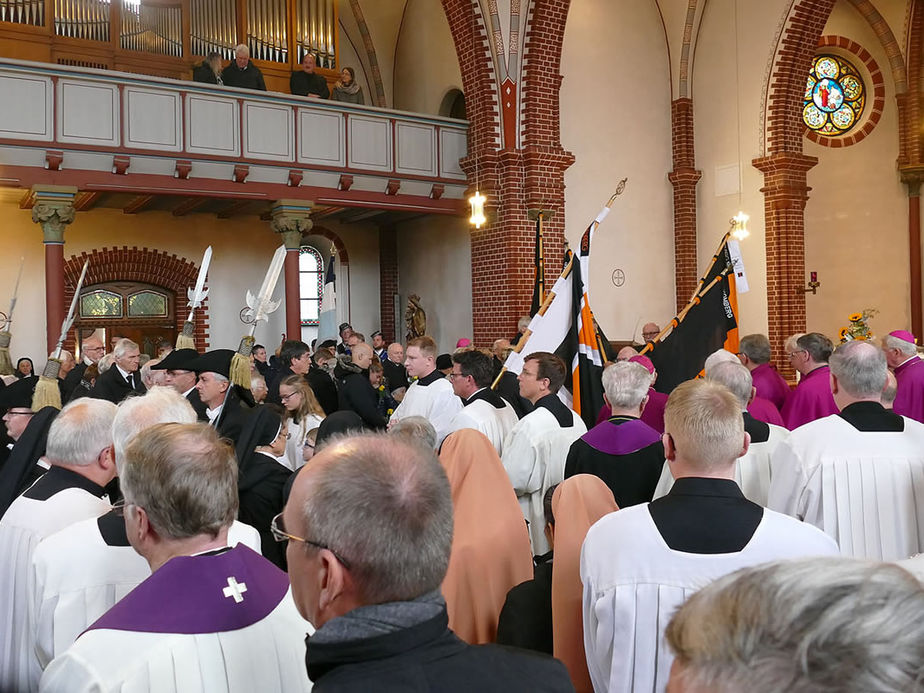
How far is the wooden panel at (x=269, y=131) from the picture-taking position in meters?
13.4

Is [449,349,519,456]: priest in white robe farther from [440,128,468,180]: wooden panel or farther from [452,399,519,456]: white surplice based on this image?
[440,128,468,180]: wooden panel

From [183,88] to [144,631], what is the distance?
1229cm

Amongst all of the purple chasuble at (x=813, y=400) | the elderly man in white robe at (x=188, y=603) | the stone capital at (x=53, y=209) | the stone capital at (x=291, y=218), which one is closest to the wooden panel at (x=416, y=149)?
the stone capital at (x=291, y=218)

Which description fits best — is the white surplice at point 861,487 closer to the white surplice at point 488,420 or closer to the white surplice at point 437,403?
the white surplice at point 488,420

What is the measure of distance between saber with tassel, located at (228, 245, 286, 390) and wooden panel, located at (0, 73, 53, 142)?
705 cm

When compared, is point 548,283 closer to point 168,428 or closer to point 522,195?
point 522,195

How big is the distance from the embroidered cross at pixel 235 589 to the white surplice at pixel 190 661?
7cm

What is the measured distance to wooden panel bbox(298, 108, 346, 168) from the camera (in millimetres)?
13828

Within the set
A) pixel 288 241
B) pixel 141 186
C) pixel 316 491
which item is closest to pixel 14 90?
pixel 141 186

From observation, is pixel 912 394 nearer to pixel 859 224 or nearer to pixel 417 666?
pixel 417 666

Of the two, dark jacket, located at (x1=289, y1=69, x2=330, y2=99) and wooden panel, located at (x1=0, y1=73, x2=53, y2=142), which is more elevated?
dark jacket, located at (x1=289, y1=69, x2=330, y2=99)

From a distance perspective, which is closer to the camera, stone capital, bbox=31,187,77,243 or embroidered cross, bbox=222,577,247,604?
embroidered cross, bbox=222,577,247,604

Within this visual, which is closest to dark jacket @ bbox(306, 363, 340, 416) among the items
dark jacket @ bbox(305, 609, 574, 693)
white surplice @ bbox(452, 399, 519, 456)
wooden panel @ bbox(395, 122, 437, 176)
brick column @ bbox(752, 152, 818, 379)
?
white surplice @ bbox(452, 399, 519, 456)

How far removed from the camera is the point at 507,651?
169cm
